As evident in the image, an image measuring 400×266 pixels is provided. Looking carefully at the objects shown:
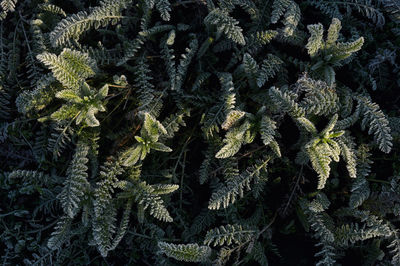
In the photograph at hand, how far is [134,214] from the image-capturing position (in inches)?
108

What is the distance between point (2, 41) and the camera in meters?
2.91

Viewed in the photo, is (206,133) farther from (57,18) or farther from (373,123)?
(57,18)

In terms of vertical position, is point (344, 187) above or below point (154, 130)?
below

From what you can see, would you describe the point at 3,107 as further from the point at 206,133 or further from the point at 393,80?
the point at 393,80

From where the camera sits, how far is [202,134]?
107 inches

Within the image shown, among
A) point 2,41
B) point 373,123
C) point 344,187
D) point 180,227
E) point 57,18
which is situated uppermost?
point 57,18

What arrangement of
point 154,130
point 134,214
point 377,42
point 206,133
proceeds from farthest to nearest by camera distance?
point 377,42
point 134,214
point 206,133
point 154,130

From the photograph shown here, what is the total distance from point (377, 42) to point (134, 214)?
2235mm

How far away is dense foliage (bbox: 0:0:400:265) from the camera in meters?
2.43

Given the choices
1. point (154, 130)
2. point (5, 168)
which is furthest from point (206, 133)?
point (5, 168)

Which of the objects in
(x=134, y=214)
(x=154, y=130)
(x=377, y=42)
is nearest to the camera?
(x=154, y=130)

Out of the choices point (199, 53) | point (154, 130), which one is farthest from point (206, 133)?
point (199, 53)

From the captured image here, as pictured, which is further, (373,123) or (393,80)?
(393,80)

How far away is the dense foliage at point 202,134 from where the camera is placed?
2434mm
